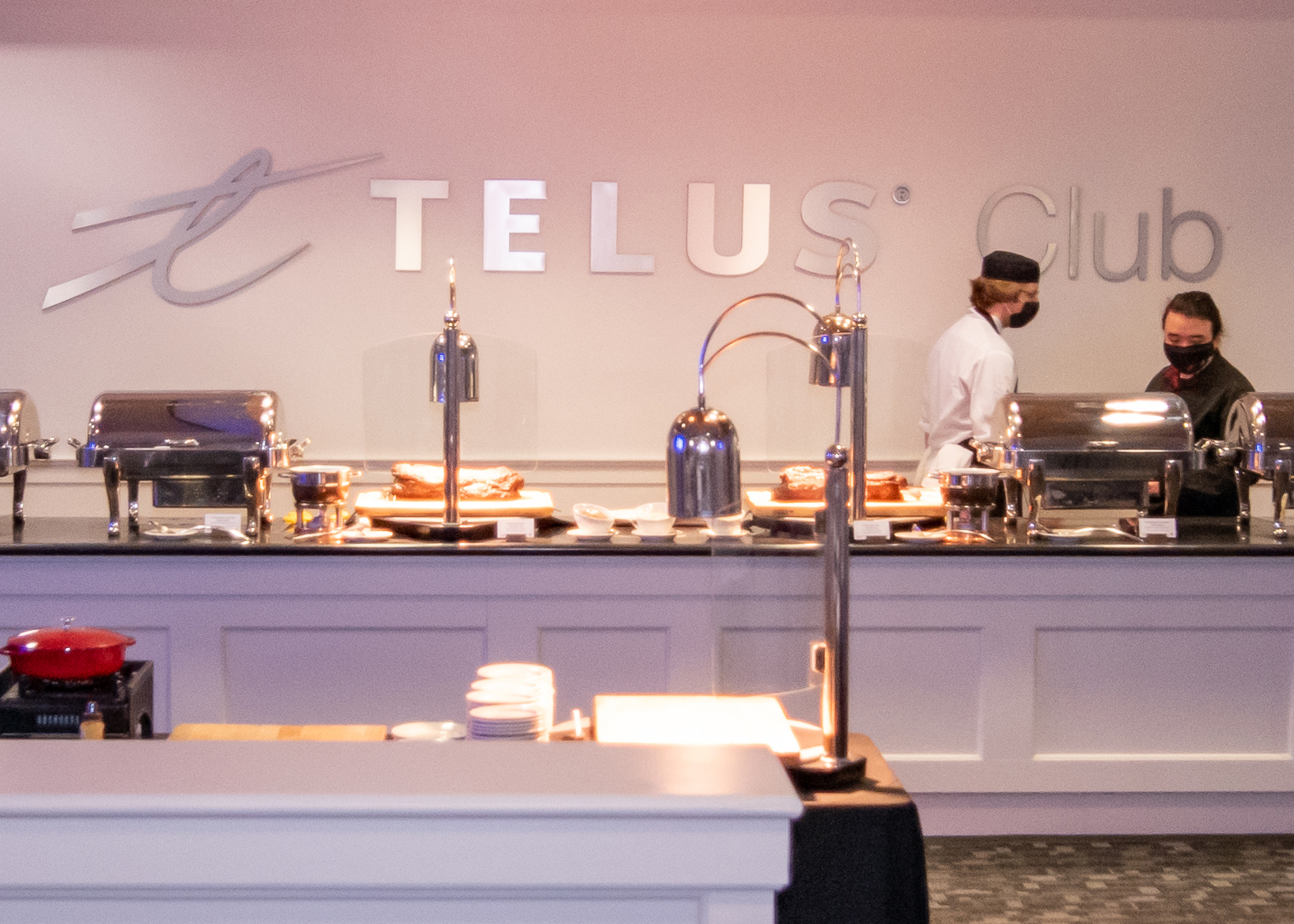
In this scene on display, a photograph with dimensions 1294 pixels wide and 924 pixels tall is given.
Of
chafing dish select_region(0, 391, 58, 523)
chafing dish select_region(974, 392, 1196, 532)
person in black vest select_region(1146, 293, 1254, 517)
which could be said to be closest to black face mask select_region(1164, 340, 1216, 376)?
person in black vest select_region(1146, 293, 1254, 517)

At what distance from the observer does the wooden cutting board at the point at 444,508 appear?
3.30 metres

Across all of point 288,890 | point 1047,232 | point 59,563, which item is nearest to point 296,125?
point 59,563

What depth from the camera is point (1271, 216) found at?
5.02m

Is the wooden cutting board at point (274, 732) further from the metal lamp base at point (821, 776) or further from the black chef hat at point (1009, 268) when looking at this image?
the black chef hat at point (1009, 268)

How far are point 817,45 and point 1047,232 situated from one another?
1134 mm

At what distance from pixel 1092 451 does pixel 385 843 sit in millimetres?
2529

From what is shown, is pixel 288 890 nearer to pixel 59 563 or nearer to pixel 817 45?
pixel 59 563

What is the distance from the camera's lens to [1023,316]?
446 centimetres

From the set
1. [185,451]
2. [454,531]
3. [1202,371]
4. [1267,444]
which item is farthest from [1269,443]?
[185,451]

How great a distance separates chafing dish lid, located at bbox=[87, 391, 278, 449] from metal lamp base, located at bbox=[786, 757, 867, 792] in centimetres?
210

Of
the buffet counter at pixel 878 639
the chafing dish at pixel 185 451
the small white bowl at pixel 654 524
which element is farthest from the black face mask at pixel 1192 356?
the chafing dish at pixel 185 451

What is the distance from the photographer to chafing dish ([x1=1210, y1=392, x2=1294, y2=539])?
3244 millimetres

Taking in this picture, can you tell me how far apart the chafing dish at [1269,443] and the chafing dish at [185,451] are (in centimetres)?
246

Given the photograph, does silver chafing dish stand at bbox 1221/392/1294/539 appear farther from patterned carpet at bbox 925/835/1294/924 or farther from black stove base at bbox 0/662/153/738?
black stove base at bbox 0/662/153/738
